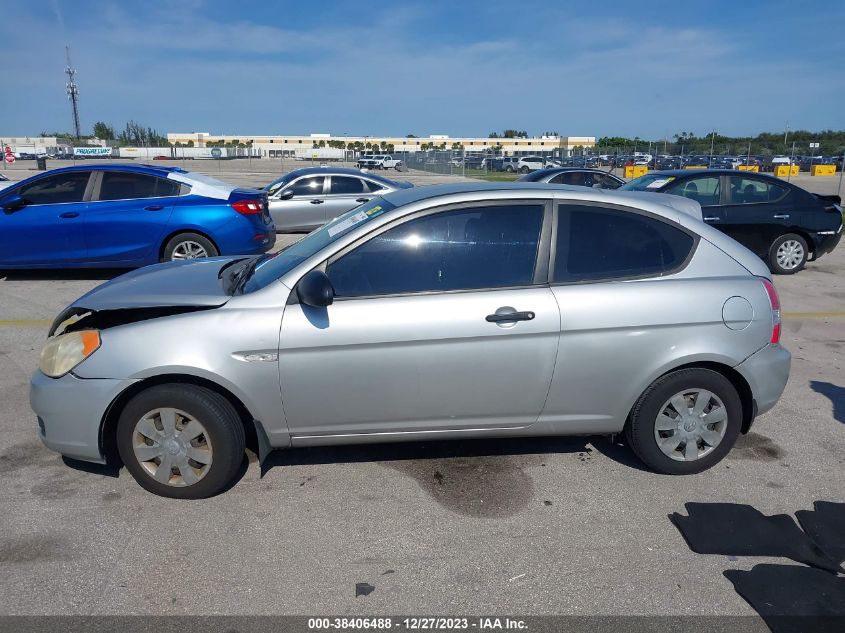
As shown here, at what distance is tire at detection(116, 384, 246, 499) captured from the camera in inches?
140

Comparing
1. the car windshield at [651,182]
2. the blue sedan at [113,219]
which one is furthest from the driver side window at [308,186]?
the car windshield at [651,182]

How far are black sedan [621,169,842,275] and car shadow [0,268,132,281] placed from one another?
8.23 metres

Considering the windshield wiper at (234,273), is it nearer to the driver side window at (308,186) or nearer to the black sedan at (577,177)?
the driver side window at (308,186)

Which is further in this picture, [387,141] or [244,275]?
[387,141]

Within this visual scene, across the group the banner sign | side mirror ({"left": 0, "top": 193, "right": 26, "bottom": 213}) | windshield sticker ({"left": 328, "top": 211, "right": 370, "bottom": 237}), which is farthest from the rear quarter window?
the banner sign

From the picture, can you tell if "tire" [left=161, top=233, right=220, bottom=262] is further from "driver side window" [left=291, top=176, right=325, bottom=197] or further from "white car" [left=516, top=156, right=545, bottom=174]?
"white car" [left=516, top=156, right=545, bottom=174]

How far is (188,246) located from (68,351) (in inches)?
216

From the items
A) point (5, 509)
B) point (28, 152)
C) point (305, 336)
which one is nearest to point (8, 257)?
point (5, 509)

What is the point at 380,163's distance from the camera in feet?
172

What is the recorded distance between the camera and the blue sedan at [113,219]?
8.68m

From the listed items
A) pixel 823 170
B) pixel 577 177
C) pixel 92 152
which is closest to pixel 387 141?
pixel 92 152

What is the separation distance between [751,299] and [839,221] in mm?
7583

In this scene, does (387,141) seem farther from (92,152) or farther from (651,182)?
(651,182)

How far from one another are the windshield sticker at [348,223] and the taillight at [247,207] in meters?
5.09
